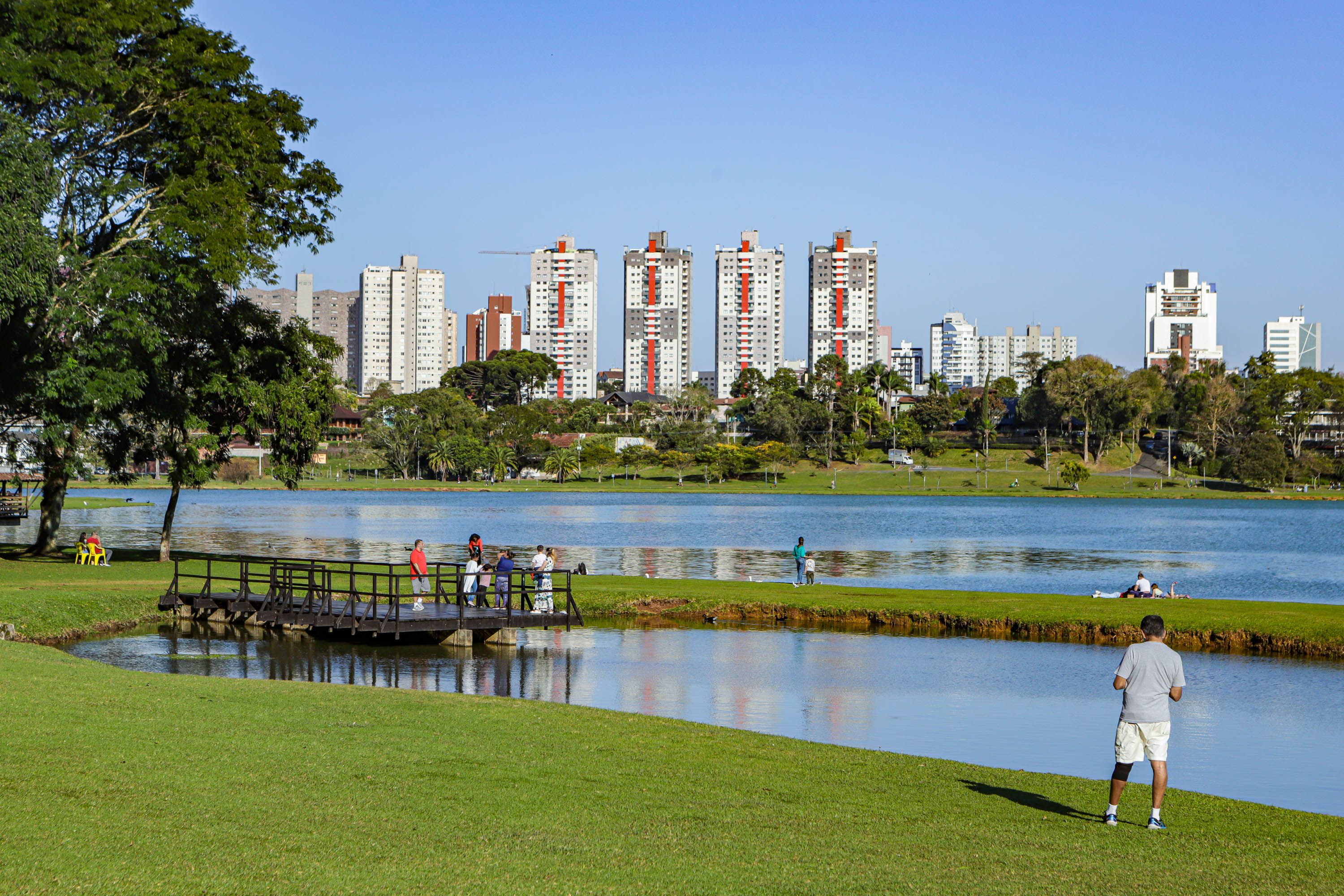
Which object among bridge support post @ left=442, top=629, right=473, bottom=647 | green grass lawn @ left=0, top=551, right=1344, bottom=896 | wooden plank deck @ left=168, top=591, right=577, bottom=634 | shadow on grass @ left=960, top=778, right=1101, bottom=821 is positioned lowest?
bridge support post @ left=442, top=629, right=473, bottom=647

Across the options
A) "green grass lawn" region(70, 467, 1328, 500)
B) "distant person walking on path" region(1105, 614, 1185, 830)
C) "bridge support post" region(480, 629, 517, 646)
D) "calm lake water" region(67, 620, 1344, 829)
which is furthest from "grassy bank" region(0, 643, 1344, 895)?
"green grass lawn" region(70, 467, 1328, 500)

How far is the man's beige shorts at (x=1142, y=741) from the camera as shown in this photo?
1163 centimetres

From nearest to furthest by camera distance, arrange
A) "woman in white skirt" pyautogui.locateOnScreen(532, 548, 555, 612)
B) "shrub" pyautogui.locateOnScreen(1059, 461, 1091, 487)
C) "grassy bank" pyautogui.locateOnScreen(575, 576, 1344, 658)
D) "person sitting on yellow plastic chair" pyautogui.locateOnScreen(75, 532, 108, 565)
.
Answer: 1. "woman in white skirt" pyautogui.locateOnScreen(532, 548, 555, 612)
2. "grassy bank" pyautogui.locateOnScreen(575, 576, 1344, 658)
3. "person sitting on yellow plastic chair" pyautogui.locateOnScreen(75, 532, 108, 565)
4. "shrub" pyautogui.locateOnScreen(1059, 461, 1091, 487)

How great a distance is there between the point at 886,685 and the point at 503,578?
11.1 meters

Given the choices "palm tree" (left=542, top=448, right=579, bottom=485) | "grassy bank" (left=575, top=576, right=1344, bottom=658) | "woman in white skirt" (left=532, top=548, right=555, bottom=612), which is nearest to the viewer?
"woman in white skirt" (left=532, top=548, right=555, bottom=612)

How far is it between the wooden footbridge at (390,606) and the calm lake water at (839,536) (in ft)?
64.8

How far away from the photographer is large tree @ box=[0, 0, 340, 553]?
30625 millimetres

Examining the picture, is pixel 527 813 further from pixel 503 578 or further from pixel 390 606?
pixel 503 578

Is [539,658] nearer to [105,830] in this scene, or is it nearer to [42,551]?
[105,830]

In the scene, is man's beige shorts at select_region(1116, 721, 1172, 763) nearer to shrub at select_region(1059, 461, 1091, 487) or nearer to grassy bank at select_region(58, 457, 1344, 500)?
grassy bank at select_region(58, 457, 1344, 500)

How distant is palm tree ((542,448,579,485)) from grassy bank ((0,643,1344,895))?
16667 cm

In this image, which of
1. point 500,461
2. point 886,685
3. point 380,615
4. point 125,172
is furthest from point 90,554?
point 500,461

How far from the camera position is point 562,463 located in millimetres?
182750

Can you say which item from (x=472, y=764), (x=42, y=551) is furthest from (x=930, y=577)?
(x=472, y=764)
